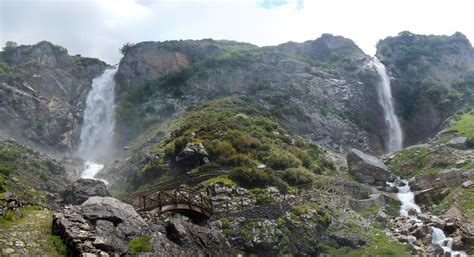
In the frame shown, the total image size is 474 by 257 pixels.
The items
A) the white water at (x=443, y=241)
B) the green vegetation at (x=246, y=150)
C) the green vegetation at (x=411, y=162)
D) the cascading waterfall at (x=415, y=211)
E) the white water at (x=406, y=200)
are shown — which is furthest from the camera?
the green vegetation at (x=411, y=162)

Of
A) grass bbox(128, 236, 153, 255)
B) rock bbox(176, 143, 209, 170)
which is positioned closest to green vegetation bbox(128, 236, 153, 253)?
grass bbox(128, 236, 153, 255)

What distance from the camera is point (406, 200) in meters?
48.0

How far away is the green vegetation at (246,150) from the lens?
149 feet

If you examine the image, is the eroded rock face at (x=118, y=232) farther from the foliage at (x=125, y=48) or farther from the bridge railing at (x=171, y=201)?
the foliage at (x=125, y=48)

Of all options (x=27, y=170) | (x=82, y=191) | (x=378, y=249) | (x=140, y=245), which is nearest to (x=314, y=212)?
(x=378, y=249)

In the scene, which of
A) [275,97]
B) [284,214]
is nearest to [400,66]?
[275,97]

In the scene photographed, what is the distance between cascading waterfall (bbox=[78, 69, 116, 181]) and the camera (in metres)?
85.7

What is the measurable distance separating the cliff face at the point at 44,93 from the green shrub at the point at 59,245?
2462 inches

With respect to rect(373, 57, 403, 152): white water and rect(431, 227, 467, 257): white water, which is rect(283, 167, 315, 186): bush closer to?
rect(431, 227, 467, 257): white water

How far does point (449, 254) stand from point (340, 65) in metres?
72.3

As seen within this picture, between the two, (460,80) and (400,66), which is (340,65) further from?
(460,80)

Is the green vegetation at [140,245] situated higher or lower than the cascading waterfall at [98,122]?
lower

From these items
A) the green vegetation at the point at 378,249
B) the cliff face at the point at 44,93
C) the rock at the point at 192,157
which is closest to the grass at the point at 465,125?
the green vegetation at the point at 378,249

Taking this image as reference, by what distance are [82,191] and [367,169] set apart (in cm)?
3174
